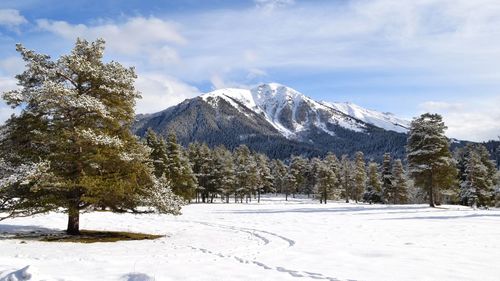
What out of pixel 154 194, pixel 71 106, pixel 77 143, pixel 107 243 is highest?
pixel 71 106

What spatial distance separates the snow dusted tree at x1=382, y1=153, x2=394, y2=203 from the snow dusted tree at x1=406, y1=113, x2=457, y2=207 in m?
30.4

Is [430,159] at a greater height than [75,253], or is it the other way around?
[430,159]

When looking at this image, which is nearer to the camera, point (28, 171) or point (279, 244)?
point (279, 244)

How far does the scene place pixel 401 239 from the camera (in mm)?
19547

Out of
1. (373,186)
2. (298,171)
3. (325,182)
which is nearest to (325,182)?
(325,182)

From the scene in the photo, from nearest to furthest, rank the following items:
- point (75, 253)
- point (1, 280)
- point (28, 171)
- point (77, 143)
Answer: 1. point (1, 280)
2. point (75, 253)
3. point (28, 171)
4. point (77, 143)

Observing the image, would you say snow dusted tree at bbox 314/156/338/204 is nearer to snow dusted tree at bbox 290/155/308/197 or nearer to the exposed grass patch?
snow dusted tree at bbox 290/155/308/197

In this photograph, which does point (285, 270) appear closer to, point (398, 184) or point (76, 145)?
point (76, 145)

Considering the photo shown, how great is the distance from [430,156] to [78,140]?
39.0m

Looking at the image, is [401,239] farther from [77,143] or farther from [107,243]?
[77,143]

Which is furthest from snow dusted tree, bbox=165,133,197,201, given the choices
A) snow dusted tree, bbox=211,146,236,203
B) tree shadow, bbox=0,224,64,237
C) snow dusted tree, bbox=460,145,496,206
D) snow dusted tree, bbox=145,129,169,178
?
snow dusted tree, bbox=460,145,496,206

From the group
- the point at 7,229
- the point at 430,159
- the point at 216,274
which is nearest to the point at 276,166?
the point at 430,159

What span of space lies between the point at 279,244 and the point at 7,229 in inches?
595

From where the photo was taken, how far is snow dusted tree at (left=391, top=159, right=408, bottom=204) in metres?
80.5
